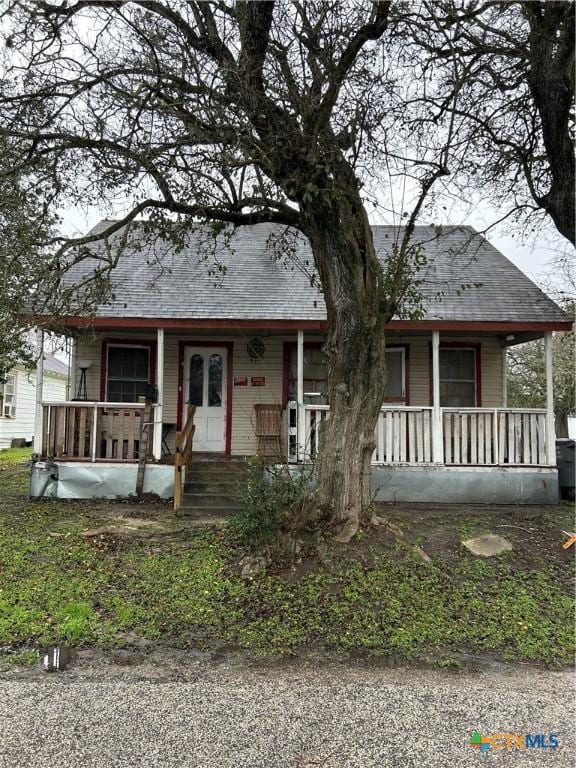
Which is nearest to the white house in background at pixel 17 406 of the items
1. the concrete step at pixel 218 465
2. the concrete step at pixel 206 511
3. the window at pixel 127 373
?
the window at pixel 127 373

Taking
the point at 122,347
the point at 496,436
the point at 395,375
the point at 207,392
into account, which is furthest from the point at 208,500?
the point at 496,436

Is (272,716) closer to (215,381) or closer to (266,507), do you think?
(266,507)

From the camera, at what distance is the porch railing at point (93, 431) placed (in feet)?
27.8

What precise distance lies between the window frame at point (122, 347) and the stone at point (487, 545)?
21.7ft

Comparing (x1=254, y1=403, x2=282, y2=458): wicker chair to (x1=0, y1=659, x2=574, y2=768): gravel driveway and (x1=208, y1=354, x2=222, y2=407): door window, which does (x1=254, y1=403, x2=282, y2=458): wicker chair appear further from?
(x1=0, y1=659, x2=574, y2=768): gravel driveway

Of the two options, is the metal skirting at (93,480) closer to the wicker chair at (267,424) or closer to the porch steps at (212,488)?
the porch steps at (212,488)

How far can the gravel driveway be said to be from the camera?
8.11 feet

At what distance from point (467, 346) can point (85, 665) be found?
8.76 meters

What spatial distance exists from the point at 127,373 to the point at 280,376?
3076 millimetres

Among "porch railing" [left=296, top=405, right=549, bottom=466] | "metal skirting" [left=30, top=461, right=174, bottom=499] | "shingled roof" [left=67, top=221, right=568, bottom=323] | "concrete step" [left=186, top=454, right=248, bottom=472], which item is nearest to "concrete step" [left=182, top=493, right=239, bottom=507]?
"metal skirting" [left=30, top=461, right=174, bottom=499]

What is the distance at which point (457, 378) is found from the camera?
10203 mm

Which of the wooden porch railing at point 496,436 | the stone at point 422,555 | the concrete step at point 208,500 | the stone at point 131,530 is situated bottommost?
the stone at point 131,530

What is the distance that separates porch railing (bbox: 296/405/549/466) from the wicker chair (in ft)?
3.52

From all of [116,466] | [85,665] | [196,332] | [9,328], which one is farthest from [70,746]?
[196,332]
